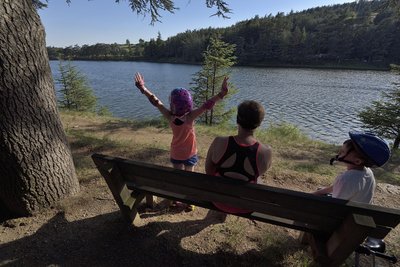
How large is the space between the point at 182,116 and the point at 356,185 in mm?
1821

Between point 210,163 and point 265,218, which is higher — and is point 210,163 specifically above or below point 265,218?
above

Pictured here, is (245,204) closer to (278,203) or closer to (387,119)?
(278,203)

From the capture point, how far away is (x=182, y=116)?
3188 millimetres

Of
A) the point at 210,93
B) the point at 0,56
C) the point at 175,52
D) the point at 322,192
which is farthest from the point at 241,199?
the point at 175,52

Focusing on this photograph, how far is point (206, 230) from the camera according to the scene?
3262 mm

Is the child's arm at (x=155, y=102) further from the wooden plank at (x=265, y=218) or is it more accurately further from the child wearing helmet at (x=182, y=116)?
the wooden plank at (x=265, y=218)

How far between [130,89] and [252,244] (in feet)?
116

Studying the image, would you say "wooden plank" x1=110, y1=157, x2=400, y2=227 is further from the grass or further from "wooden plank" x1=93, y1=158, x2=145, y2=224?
the grass

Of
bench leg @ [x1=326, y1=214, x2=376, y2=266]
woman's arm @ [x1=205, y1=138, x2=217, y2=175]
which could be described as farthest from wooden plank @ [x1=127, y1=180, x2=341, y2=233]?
woman's arm @ [x1=205, y1=138, x2=217, y2=175]

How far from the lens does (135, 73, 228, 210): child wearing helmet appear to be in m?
3.06

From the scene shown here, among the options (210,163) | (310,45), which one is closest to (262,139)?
(210,163)

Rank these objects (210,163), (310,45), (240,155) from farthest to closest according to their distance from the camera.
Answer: (310,45) < (210,163) < (240,155)

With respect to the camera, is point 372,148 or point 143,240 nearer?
point 372,148

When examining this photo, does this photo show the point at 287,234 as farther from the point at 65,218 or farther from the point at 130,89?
the point at 130,89
